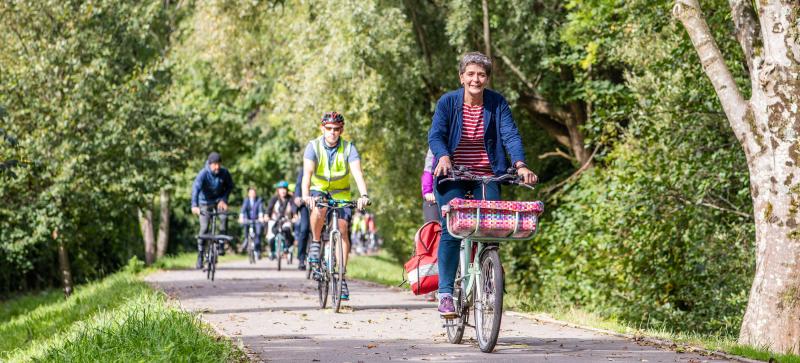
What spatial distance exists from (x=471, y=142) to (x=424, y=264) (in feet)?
4.29

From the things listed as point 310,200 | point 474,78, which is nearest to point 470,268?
point 474,78

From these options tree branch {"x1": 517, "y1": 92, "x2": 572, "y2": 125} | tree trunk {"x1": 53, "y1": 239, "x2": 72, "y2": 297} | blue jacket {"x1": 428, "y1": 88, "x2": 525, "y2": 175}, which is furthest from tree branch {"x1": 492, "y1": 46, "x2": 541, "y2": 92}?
blue jacket {"x1": 428, "y1": 88, "x2": 525, "y2": 175}

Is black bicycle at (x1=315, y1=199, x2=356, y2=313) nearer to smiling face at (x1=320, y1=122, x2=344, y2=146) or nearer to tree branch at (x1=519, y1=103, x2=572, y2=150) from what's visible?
smiling face at (x1=320, y1=122, x2=344, y2=146)

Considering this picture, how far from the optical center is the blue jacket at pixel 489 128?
26.2ft

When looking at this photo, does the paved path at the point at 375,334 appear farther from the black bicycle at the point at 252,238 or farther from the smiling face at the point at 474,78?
the black bicycle at the point at 252,238

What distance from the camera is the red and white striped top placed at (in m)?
8.12

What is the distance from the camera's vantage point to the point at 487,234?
754 cm

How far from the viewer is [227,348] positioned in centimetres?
780

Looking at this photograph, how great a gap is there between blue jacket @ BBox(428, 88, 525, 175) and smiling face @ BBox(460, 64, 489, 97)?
0.09m

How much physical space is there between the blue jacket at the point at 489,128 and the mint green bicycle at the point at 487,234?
223 millimetres

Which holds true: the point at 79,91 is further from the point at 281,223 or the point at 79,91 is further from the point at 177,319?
the point at 177,319

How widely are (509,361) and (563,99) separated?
1528 centimetres

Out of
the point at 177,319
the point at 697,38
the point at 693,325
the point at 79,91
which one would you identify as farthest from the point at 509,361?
the point at 79,91

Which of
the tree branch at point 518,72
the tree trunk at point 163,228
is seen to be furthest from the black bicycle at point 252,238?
the tree trunk at point 163,228
